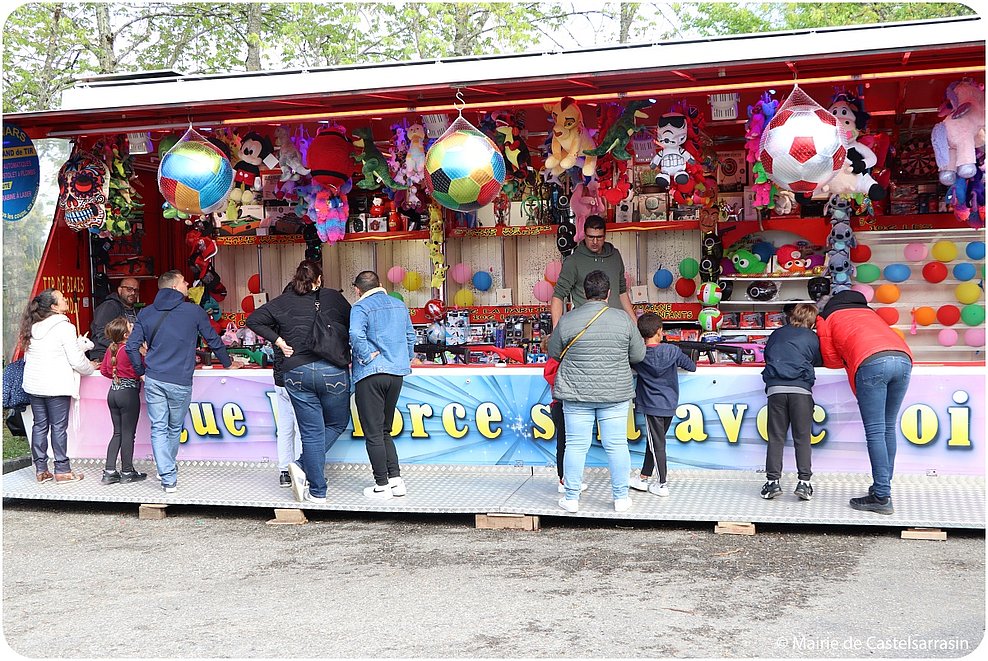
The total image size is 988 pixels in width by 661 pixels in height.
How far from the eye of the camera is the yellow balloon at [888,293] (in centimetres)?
973

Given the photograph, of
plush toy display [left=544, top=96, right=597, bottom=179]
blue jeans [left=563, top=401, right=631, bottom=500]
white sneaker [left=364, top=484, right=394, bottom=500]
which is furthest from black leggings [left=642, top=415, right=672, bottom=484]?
plush toy display [left=544, top=96, right=597, bottom=179]

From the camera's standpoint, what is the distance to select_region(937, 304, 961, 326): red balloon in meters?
9.69

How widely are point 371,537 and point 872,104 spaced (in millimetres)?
5280

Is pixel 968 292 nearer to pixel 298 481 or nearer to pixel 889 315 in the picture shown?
pixel 889 315

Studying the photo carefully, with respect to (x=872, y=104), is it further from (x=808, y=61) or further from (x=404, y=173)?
(x=404, y=173)

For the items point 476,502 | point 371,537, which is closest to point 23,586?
point 371,537

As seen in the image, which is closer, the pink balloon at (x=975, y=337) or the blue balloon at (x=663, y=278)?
the pink balloon at (x=975, y=337)

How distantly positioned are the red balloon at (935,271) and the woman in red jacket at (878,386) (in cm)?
365

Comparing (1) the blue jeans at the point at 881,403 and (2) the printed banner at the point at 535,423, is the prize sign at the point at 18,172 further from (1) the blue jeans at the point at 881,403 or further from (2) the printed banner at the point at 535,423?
(1) the blue jeans at the point at 881,403

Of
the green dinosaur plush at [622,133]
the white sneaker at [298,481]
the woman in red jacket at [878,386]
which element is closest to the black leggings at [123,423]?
the white sneaker at [298,481]

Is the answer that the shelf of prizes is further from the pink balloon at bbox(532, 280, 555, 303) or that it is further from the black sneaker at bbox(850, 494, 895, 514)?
the black sneaker at bbox(850, 494, 895, 514)

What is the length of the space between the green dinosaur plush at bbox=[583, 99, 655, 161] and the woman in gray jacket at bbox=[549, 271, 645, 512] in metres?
1.51

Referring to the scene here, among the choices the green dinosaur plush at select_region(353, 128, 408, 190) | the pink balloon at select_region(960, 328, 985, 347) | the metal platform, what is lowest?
the metal platform

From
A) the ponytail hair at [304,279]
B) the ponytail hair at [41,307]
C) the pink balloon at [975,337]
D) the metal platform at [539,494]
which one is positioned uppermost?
the ponytail hair at [304,279]
